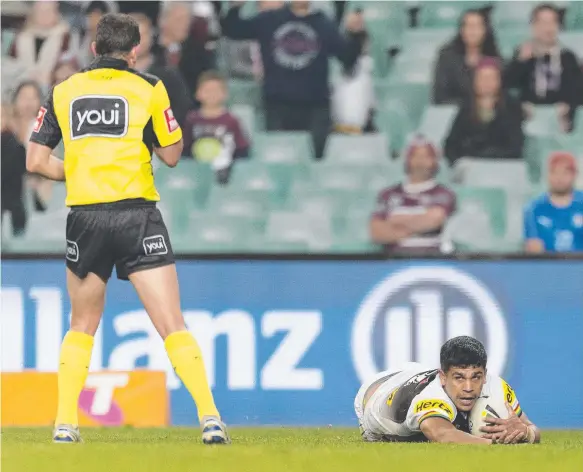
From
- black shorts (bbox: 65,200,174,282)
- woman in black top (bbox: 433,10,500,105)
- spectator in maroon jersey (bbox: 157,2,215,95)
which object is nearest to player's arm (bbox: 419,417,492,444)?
black shorts (bbox: 65,200,174,282)

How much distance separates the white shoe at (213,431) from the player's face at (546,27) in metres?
6.93

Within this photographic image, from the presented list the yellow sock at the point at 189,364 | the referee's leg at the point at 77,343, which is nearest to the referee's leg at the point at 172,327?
the yellow sock at the point at 189,364

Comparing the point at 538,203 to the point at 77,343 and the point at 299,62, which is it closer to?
the point at 299,62

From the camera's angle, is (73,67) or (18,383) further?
(73,67)

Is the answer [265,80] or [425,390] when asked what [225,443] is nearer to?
[425,390]

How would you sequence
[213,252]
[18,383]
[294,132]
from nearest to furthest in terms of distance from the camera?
[18,383] < [213,252] < [294,132]

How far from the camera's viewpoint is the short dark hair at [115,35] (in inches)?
241

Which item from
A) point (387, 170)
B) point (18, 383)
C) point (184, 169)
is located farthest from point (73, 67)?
point (18, 383)

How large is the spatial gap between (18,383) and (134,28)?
3604mm

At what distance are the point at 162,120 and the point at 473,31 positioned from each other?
246 inches

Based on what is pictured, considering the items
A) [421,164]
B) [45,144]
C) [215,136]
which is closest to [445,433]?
[45,144]

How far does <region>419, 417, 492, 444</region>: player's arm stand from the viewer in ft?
19.7

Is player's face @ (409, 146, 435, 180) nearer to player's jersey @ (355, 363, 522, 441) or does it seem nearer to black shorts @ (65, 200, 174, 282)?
player's jersey @ (355, 363, 522, 441)

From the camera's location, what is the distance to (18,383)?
9039mm
